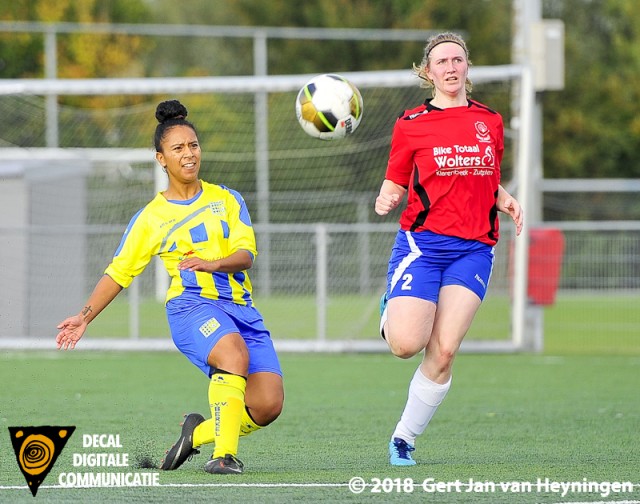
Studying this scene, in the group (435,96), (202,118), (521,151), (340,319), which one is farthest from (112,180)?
(435,96)

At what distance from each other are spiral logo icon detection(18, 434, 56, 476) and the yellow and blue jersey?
0.94 metres

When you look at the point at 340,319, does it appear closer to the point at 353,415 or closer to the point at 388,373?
the point at 388,373

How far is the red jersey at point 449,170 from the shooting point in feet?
21.7

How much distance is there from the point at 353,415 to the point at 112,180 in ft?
57.7

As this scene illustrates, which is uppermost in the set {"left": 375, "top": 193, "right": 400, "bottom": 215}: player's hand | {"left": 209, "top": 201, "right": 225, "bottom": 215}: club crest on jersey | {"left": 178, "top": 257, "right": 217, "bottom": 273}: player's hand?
{"left": 375, "top": 193, "right": 400, "bottom": 215}: player's hand

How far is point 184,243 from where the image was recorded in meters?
6.35

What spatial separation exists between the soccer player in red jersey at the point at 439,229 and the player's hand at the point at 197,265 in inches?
39.5

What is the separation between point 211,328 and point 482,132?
178cm

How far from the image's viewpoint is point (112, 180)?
26.0 m

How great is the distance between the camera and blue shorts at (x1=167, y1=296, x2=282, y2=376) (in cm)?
622

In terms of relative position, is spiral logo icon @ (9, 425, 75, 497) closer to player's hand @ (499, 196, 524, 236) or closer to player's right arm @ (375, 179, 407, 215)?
player's right arm @ (375, 179, 407, 215)

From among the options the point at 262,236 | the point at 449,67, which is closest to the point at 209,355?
the point at 449,67

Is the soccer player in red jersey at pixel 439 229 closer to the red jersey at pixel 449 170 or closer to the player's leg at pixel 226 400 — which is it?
the red jersey at pixel 449 170

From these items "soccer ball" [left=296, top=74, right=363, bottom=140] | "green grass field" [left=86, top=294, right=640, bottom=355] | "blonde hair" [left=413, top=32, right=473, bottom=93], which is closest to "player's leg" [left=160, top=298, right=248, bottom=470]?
"soccer ball" [left=296, top=74, right=363, bottom=140]
